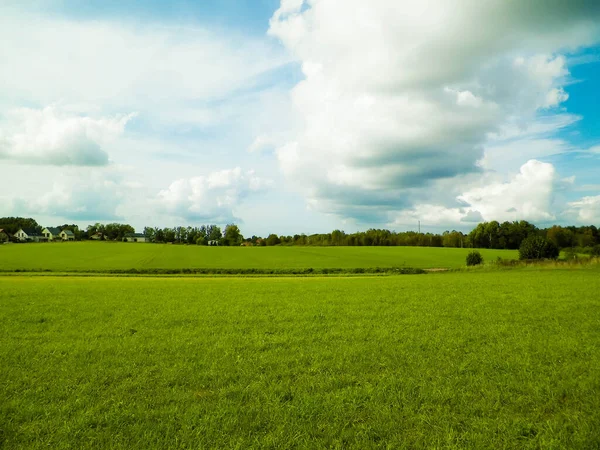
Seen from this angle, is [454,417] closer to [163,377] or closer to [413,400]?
[413,400]

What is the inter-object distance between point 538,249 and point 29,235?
218296 mm

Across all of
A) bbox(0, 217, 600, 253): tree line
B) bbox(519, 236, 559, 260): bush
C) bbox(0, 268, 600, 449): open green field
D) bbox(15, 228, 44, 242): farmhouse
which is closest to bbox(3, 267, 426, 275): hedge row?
bbox(519, 236, 559, 260): bush

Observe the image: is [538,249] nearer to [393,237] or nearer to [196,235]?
[393,237]

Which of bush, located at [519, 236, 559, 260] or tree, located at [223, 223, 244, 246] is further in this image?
tree, located at [223, 223, 244, 246]

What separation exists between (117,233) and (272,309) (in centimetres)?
20427

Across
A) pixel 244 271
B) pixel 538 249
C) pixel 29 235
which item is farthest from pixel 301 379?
pixel 29 235

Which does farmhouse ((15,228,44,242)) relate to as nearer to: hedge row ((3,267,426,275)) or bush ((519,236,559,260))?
hedge row ((3,267,426,275))

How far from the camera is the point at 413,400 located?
→ 7.09m

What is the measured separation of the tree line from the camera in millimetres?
138750

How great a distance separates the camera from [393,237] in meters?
172

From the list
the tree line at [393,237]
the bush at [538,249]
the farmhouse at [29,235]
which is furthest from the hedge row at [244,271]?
the farmhouse at [29,235]

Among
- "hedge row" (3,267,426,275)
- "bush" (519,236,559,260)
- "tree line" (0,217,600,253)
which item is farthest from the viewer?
"tree line" (0,217,600,253)

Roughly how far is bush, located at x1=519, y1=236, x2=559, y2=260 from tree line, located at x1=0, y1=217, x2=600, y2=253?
65.6m

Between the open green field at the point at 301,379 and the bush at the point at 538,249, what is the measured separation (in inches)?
1969
